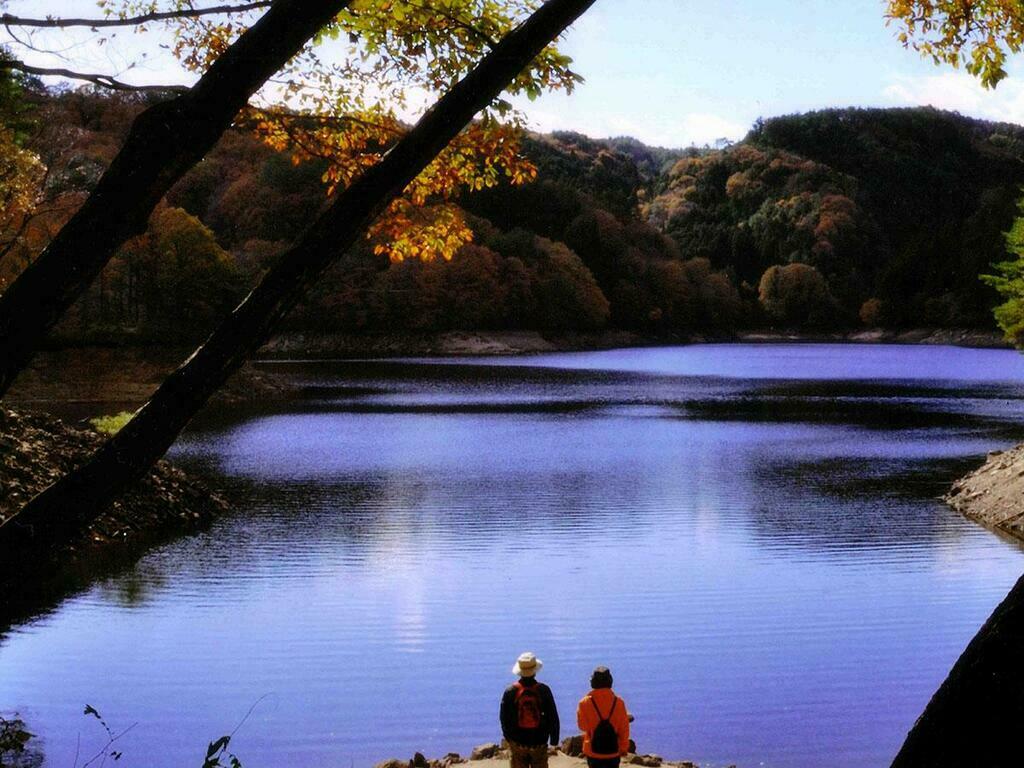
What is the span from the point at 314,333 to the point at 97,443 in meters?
71.3

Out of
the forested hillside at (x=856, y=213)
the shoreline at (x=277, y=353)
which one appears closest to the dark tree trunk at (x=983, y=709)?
the shoreline at (x=277, y=353)

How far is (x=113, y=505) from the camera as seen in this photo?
20.4 meters

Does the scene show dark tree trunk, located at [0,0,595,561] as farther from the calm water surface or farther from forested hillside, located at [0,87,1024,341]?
forested hillside, located at [0,87,1024,341]

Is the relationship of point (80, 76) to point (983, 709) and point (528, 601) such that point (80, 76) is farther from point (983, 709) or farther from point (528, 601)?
point (528, 601)

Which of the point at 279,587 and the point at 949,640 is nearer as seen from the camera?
the point at 949,640

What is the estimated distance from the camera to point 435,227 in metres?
6.52

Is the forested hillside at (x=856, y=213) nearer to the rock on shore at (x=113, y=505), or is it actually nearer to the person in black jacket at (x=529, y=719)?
the rock on shore at (x=113, y=505)

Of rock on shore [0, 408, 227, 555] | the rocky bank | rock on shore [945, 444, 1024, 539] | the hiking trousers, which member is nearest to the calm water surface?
rock on shore [945, 444, 1024, 539]

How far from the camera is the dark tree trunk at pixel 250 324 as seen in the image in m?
4.38

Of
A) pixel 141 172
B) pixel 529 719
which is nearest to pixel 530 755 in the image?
pixel 529 719

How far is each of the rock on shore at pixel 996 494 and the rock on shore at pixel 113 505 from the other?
14.3m

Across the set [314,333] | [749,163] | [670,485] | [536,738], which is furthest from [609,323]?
[536,738]

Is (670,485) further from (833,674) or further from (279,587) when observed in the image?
(833,674)

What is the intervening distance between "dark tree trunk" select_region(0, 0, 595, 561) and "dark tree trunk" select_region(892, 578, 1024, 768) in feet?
9.21
